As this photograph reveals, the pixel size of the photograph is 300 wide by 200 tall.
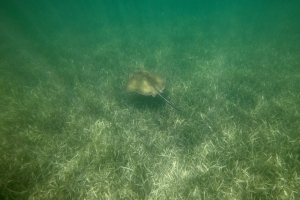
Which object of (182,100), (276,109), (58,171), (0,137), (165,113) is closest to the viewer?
(58,171)

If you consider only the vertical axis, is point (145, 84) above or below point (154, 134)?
above

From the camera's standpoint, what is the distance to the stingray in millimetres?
6043

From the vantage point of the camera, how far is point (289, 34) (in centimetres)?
1555

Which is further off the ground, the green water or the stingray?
the stingray

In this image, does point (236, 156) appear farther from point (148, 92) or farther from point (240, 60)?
point (240, 60)

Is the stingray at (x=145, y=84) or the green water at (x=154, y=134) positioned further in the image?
the stingray at (x=145, y=84)

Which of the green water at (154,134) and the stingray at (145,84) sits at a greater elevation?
the stingray at (145,84)

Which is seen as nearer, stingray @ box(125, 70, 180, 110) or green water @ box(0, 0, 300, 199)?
green water @ box(0, 0, 300, 199)

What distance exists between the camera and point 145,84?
6.23 meters

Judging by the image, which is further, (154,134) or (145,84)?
(145,84)

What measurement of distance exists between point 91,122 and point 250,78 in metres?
7.89

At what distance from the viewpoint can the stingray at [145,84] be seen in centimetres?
604

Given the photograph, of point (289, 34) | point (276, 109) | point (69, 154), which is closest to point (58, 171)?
point (69, 154)

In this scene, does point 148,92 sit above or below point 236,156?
above
